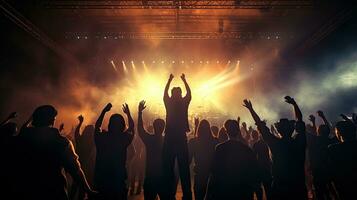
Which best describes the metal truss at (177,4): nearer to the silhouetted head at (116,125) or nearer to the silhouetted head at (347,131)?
the silhouetted head at (347,131)

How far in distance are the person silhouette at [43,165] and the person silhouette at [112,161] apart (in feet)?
3.65

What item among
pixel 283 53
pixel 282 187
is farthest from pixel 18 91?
pixel 283 53

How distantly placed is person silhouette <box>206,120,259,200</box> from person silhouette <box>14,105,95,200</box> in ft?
5.46

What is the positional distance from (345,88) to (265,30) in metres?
5.58

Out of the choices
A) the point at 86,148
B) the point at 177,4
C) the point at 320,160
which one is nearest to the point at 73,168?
the point at 86,148

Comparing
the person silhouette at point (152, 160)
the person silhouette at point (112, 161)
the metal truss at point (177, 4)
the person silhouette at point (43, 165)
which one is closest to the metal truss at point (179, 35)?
the metal truss at point (177, 4)

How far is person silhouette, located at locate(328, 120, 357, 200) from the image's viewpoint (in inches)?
153

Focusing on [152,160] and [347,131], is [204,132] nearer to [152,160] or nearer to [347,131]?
[152,160]

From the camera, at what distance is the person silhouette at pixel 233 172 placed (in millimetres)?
3277

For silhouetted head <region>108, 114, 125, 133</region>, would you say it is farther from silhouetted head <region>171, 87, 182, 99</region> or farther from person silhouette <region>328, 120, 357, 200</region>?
person silhouette <region>328, 120, 357, 200</region>

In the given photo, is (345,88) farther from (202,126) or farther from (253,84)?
(202,126)

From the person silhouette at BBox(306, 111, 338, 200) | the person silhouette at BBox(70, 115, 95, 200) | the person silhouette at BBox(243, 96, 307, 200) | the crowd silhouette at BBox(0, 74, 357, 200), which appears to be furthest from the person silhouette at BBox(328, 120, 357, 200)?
the person silhouette at BBox(70, 115, 95, 200)

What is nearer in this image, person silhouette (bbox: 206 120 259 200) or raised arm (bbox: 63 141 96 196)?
raised arm (bbox: 63 141 96 196)

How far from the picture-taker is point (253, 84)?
1647cm
